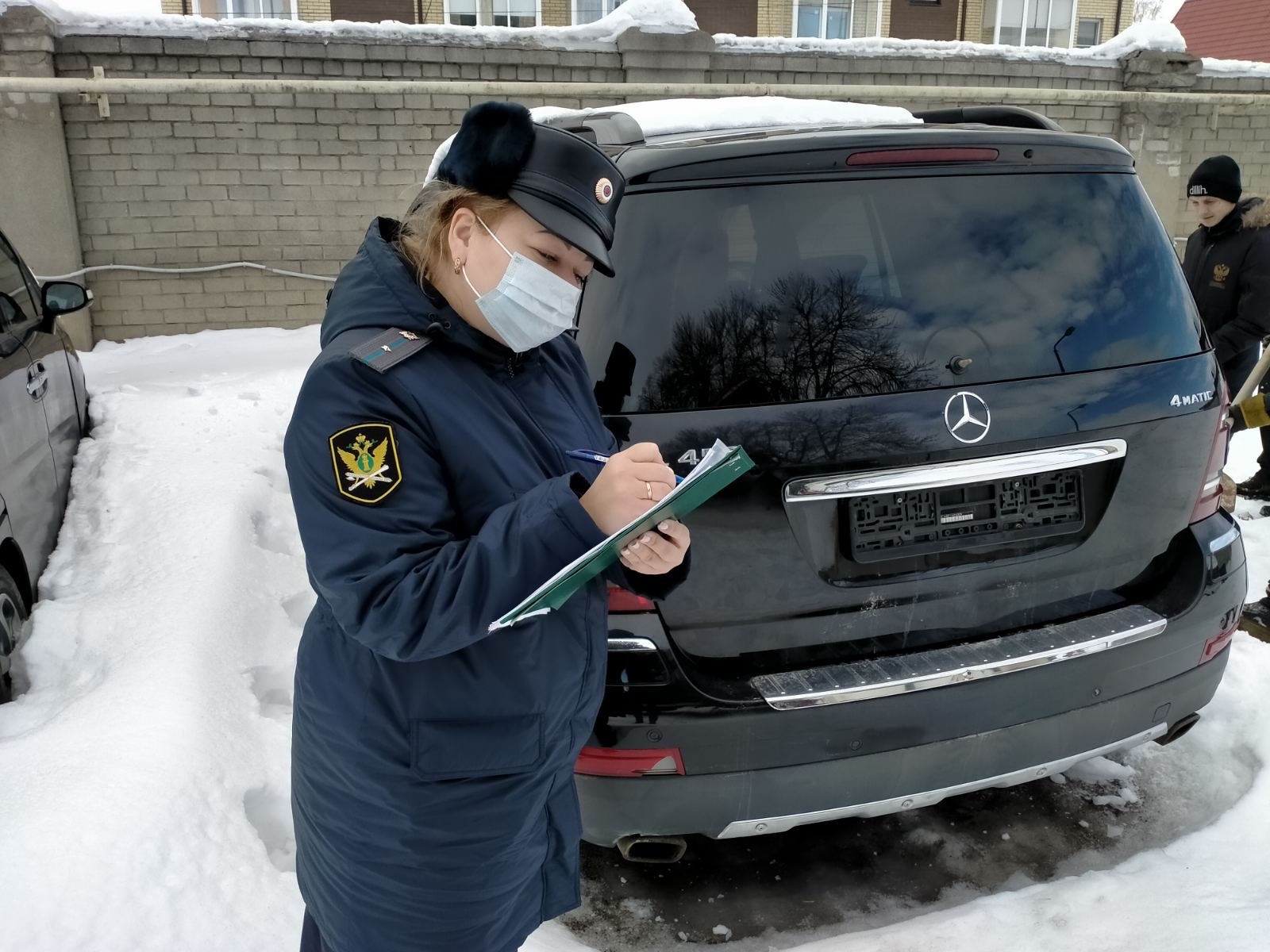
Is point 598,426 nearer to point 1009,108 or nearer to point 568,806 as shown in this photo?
point 568,806

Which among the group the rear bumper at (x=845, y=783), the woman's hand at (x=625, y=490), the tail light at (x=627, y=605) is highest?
the woman's hand at (x=625, y=490)

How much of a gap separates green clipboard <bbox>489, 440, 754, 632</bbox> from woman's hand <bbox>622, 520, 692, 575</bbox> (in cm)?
2

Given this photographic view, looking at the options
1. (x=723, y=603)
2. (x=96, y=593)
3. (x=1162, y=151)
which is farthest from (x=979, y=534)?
(x=1162, y=151)

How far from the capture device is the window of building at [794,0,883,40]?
2066 centimetres

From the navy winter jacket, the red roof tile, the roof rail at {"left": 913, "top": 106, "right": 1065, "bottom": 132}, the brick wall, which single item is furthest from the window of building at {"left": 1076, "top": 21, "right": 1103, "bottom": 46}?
the navy winter jacket

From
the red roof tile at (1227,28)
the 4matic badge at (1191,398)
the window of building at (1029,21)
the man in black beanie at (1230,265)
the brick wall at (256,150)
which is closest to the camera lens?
the 4matic badge at (1191,398)

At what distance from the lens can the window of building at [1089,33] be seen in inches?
917

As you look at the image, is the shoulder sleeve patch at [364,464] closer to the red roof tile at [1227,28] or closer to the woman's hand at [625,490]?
the woman's hand at [625,490]

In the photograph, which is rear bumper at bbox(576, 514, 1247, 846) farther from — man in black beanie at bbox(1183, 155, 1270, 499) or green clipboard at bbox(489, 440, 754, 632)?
man in black beanie at bbox(1183, 155, 1270, 499)

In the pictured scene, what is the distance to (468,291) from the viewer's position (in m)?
1.43

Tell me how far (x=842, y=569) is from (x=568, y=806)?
846 millimetres

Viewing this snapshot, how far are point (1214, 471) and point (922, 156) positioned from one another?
116 cm

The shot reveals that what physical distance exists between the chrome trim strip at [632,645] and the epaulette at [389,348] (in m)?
0.97

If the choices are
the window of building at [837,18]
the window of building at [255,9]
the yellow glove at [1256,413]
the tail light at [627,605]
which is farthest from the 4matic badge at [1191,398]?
the window of building at [255,9]
